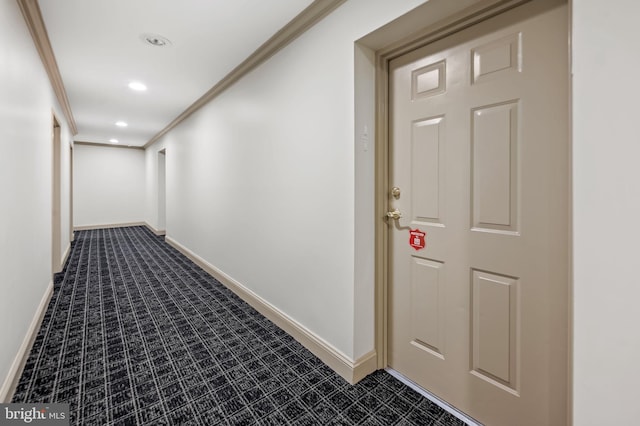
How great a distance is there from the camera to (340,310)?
6.21ft

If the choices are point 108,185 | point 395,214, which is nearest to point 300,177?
point 395,214

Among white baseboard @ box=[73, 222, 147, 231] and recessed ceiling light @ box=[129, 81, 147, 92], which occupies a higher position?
recessed ceiling light @ box=[129, 81, 147, 92]

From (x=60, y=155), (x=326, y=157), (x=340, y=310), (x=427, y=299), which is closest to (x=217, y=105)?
(x=326, y=157)

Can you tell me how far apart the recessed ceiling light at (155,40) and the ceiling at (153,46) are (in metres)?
0.02

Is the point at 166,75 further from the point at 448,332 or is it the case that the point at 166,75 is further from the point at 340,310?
the point at 448,332

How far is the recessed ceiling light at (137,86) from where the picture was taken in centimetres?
354

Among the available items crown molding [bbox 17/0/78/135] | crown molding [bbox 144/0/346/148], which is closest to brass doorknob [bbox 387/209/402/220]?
crown molding [bbox 144/0/346/148]

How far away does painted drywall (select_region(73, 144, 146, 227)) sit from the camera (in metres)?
8.00

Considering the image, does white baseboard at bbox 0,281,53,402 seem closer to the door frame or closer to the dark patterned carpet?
the dark patterned carpet

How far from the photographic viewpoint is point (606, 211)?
949mm

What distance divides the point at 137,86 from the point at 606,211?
174 inches

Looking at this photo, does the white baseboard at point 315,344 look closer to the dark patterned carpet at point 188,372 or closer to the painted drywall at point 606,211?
the dark patterned carpet at point 188,372

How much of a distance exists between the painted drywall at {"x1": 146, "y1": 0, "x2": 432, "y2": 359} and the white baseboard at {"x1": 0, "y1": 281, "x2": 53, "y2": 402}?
163 cm

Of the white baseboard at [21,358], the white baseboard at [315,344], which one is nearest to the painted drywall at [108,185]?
the white baseboard at [21,358]
